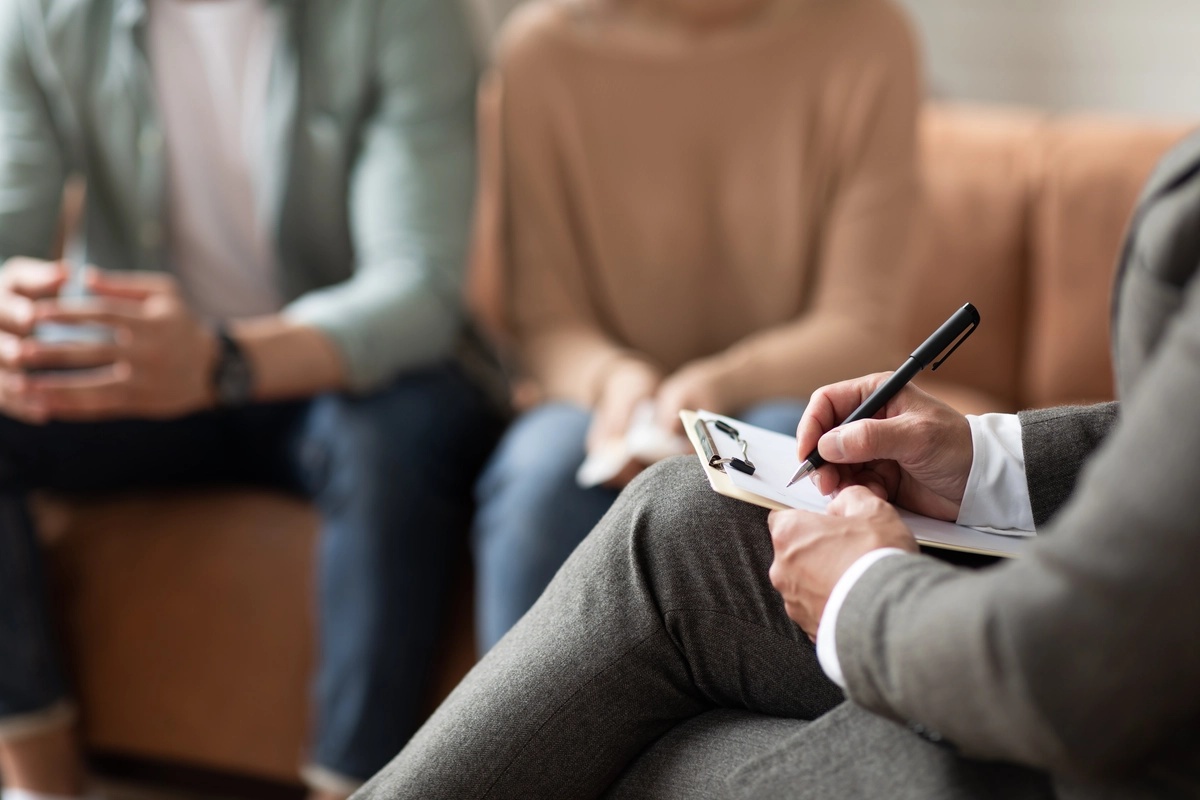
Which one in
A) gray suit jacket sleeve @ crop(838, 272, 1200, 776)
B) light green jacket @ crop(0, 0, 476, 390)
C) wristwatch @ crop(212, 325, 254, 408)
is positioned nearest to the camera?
gray suit jacket sleeve @ crop(838, 272, 1200, 776)

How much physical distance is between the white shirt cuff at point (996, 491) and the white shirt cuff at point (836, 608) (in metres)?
0.11

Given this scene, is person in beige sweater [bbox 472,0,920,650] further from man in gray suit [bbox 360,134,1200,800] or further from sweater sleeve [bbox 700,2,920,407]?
man in gray suit [bbox 360,134,1200,800]

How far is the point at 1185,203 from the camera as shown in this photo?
53 centimetres

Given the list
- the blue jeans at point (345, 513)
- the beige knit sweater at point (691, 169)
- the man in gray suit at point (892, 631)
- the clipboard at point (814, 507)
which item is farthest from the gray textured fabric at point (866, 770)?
the beige knit sweater at point (691, 169)

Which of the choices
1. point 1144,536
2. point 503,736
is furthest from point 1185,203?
point 503,736

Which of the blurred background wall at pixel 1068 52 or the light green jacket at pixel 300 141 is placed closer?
the light green jacket at pixel 300 141

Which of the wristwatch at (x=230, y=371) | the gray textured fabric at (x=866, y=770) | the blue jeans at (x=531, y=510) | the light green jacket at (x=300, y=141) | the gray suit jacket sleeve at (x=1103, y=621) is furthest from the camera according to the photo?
the light green jacket at (x=300, y=141)

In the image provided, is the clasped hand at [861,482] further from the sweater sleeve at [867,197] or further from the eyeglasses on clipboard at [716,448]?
the sweater sleeve at [867,197]

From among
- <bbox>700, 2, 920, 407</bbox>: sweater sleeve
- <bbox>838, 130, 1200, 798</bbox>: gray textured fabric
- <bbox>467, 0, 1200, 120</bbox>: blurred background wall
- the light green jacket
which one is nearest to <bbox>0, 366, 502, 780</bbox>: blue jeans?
the light green jacket

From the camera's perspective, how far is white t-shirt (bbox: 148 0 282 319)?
1473 millimetres

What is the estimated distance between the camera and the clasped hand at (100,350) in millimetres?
1247

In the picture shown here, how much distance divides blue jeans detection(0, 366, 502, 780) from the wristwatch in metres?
0.09

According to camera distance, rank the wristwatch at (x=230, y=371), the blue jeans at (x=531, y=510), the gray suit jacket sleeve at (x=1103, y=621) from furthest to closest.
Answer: the wristwatch at (x=230, y=371), the blue jeans at (x=531, y=510), the gray suit jacket sleeve at (x=1103, y=621)

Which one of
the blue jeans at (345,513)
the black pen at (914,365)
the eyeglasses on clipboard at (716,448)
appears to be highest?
the black pen at (914,365)
